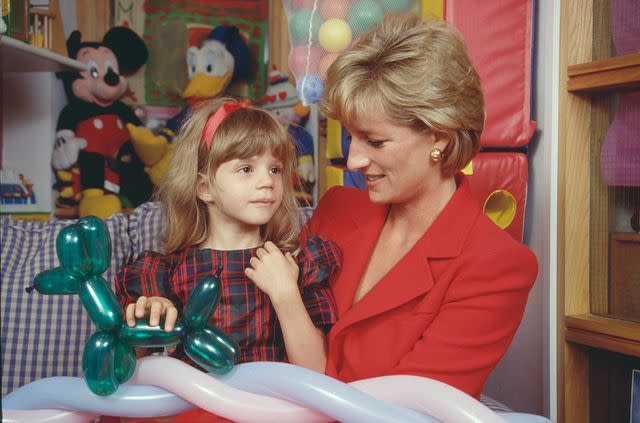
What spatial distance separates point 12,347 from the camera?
1402 mm

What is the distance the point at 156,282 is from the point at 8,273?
46 centimetres

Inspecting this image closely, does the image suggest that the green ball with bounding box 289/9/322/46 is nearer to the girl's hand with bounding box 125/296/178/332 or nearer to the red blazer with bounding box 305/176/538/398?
the red blazer with bounding box 305/176/538/398

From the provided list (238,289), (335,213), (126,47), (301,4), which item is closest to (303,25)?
(301,4)

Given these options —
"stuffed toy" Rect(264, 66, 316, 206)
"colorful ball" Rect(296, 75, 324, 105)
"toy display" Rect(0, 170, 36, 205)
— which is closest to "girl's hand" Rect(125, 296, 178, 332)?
"colorful ball" Rect(296, 75, 324, 105)

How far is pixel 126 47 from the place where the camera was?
10.4 feet

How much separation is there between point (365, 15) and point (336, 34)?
0.08m

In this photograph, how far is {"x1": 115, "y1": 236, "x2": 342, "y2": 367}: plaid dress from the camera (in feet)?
3.76

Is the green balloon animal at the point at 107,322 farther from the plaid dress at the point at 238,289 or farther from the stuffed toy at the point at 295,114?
the stuffed toy at the point at 295,114

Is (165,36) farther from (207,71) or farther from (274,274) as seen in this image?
(274,274)

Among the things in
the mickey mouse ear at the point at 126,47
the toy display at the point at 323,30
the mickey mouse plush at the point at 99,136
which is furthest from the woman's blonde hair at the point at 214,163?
the mickey mouse ear at the point at 126,47

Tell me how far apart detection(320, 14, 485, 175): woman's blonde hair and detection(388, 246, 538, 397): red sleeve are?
0.21 meters

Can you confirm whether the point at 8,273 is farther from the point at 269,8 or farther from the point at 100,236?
the point at 269,8

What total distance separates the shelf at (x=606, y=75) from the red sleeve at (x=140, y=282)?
0.96m

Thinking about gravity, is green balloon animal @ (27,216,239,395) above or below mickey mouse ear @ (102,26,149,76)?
below
